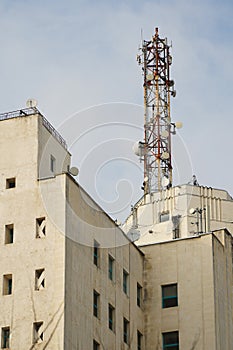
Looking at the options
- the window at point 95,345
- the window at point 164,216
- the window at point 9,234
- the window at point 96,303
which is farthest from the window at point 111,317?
the window at point 164,216

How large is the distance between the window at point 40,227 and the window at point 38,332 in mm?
5865

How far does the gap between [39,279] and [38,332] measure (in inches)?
138

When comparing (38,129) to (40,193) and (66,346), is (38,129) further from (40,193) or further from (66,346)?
(66,346)

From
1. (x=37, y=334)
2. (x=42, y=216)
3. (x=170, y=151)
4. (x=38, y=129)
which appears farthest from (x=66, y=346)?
(x=170, y=151)

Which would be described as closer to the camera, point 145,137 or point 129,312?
point 129,312

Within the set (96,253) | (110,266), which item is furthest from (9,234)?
(110,266)

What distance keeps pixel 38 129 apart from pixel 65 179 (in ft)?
15.7

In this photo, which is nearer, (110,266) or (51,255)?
(51,255)

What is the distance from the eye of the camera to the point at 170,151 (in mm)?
115625

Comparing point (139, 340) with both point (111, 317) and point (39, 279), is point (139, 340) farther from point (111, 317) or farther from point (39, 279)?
Result: point (39, 279)

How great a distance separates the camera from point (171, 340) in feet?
291

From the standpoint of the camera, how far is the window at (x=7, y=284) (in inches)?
3024

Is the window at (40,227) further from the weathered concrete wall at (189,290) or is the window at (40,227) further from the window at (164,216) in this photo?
the window at (164,216)

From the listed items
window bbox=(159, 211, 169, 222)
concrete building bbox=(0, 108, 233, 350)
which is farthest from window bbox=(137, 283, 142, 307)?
window bbox=(159, 211, 169, 222)
